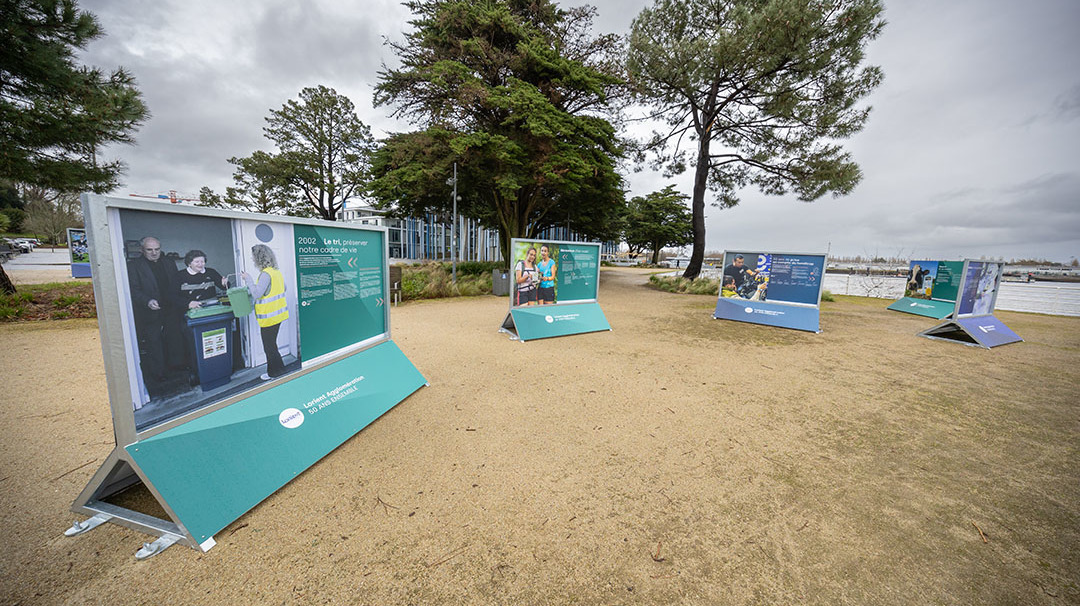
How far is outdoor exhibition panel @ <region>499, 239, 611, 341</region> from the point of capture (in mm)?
7172

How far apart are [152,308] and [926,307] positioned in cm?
1835

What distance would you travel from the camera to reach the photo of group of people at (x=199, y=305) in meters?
2.10

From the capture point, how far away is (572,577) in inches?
75.0

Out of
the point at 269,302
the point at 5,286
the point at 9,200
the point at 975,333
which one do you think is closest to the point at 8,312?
the point at 5,286

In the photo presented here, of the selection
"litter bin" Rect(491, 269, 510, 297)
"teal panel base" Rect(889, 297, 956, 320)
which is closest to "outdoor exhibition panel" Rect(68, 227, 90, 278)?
"litter bin" Rect(491, 269, 510, 297)

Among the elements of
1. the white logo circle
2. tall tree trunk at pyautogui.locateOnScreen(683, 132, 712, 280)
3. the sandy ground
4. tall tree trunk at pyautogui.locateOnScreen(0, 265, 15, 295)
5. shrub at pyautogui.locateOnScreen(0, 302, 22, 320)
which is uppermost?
tall tree trunk at pyautogui.locateOnScreen(683, 132, 712, 280)

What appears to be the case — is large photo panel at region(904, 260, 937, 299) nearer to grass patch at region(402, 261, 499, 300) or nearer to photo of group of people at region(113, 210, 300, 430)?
grass patch at region(402, 261, 499, 300)

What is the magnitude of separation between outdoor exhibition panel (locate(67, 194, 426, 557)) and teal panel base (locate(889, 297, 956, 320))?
16743 mm

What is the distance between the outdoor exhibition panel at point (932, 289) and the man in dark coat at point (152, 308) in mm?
17465

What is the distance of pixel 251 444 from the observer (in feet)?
8.29

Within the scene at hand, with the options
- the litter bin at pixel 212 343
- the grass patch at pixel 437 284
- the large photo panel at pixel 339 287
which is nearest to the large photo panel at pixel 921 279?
the grass patch at pixel 437 284

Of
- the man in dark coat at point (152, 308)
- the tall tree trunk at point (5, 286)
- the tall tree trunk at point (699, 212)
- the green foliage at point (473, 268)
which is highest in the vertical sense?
the tall tree trunk at point (699, 212)

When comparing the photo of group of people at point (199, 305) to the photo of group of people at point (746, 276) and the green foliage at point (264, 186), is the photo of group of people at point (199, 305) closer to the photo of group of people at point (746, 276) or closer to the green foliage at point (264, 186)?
the photo of group of people at point (746, 276)

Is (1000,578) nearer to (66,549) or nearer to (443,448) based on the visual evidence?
(443,448)
